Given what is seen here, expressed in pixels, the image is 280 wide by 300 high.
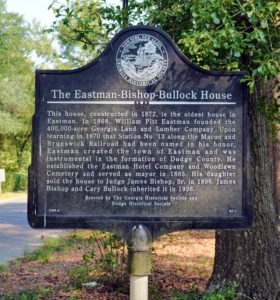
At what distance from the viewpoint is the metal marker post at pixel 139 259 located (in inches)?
176

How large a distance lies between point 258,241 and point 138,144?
221 centimetres

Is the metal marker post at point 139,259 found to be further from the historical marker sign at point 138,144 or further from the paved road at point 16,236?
the paved road at point 16,236

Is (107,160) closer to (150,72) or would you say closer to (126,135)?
(126,135)

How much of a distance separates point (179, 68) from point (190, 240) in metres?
8.09

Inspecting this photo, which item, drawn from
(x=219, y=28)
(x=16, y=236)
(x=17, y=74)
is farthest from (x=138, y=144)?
(x=17, y=74)

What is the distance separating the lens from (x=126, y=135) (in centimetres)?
461

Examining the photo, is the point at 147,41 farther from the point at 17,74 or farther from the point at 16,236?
the point at 17,74

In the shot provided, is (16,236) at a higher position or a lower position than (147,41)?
lower

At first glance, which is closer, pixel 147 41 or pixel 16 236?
pixel 147 41

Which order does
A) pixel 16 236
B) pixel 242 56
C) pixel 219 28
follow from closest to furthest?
pixel 219 28
pixel 242 56
pixel 16 236

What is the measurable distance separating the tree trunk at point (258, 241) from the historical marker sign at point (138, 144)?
1.33 m

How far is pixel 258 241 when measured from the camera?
6070 millimetres

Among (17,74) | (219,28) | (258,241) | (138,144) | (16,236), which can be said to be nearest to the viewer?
(138,144)

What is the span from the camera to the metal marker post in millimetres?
4473
